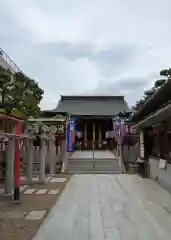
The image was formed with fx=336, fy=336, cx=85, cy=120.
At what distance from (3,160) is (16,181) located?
1.40m

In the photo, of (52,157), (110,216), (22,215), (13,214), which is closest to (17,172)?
(13,214)

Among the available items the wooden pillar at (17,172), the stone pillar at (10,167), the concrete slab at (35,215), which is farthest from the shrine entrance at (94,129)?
the concrete slab at (35,215)

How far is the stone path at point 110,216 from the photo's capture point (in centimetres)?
609

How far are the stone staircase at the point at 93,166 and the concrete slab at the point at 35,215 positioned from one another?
12.6 metres

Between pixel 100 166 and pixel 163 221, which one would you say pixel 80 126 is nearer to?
pixel 100 166

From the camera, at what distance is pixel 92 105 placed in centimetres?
4428

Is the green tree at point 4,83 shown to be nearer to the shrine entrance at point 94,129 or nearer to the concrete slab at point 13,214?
the concrete slab at point 13,214

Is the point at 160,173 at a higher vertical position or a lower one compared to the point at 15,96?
lower

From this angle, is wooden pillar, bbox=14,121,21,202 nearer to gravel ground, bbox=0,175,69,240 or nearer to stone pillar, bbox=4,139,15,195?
stone pillar, bbox=4,139,15,195

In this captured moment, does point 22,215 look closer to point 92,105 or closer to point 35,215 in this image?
point 35,215

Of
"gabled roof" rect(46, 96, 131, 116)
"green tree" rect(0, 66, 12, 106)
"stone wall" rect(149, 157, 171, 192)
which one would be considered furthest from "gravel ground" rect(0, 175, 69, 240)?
"gabled roof" rect(46, 96, 131, 116)

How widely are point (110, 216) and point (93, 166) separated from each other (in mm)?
14348

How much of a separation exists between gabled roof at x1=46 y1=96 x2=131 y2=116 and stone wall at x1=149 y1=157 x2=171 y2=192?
2356 cm

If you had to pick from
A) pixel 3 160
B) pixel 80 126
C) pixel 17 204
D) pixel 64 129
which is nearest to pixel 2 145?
pixel 3 160
